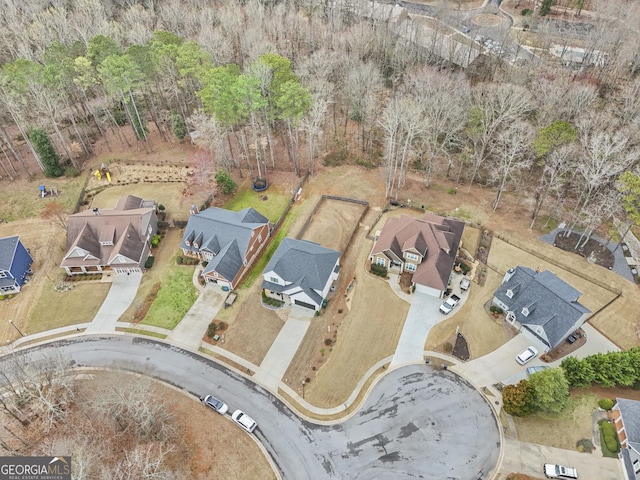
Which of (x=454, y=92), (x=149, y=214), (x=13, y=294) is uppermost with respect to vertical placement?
(x=454, y=92)

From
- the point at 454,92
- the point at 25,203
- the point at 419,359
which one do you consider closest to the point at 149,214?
the point at 25,203

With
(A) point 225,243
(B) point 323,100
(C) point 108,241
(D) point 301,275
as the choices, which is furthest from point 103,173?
(D) point 301,275

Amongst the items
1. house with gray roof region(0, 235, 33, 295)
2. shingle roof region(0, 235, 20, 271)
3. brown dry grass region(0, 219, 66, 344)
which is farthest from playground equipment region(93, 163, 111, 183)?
shingle roof region(0, 235, 20, 271)

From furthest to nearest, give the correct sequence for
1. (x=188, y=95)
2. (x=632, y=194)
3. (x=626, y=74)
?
(x=188, y=95) → (x=626, y=74) → (x=632, y=194)

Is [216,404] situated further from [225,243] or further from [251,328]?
[225,243]

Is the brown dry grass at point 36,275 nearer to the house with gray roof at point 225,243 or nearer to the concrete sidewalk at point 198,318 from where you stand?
the concrete sidewalk at point 198,318

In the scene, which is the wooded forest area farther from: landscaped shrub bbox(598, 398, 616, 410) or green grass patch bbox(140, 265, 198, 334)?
landscaped shrub bbox(598, 398, 616, 410)

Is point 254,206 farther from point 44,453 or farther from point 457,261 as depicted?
point 44,453

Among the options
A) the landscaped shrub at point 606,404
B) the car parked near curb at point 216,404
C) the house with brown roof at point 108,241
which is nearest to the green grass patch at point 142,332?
the house with brown roof at point 108,241
